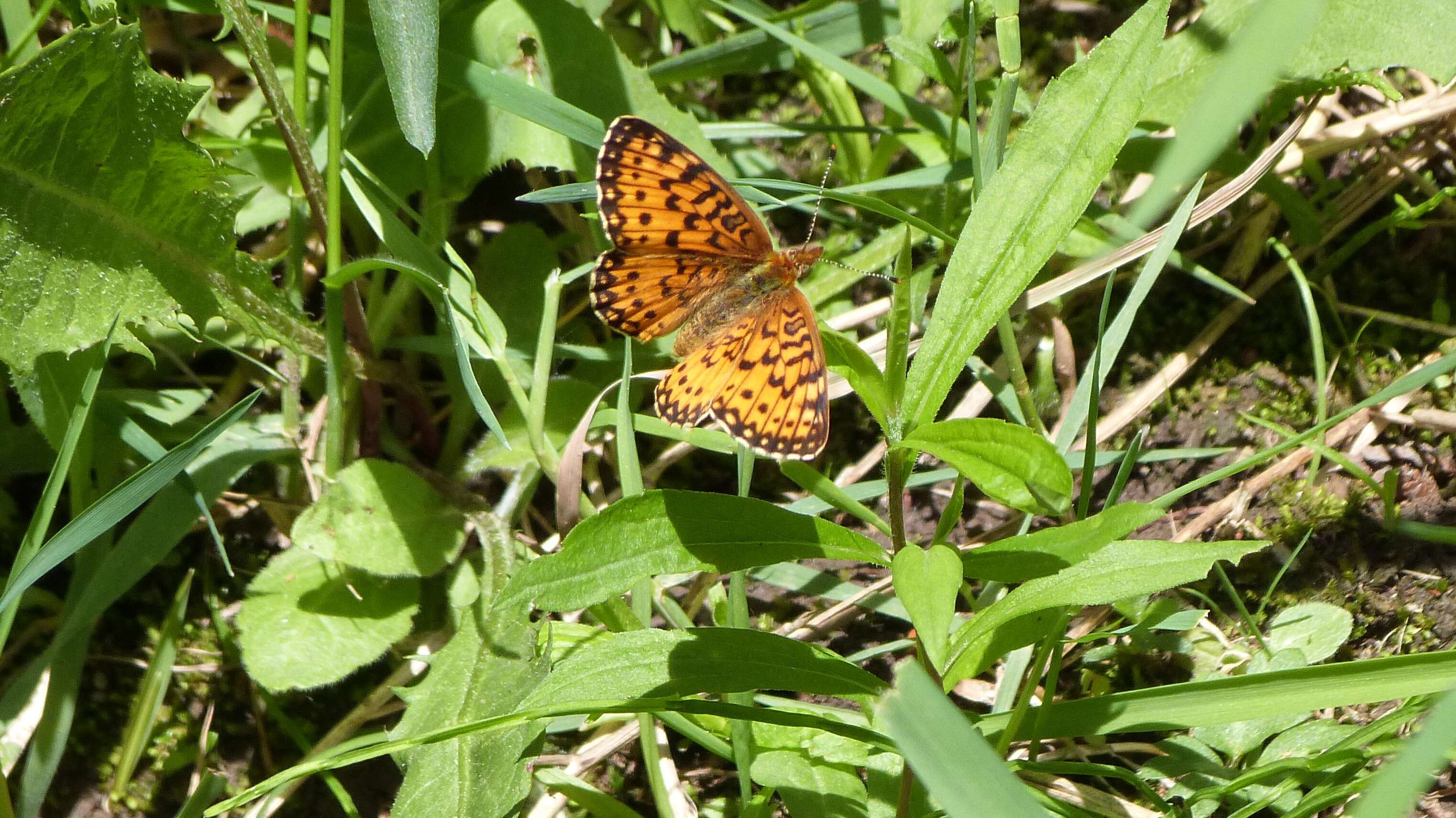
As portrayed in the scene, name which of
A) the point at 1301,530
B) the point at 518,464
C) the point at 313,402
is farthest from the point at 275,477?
the point at 1301,530

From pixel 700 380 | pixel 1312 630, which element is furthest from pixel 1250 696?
pixel 700 380

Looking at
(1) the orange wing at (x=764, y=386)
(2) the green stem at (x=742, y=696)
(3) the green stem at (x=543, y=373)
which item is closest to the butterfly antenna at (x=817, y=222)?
(1) the orange wing at (x=764, y=386)

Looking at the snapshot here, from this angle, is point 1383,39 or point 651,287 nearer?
point 1383,39

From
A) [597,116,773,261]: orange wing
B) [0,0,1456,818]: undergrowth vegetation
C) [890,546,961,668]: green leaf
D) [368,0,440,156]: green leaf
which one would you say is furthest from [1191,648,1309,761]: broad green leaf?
[368,0,440,156]: green leaf

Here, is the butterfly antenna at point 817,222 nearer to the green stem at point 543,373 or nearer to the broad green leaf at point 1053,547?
the green stem at point 543,373

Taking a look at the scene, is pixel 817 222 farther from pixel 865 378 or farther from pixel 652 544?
pixel 652 544

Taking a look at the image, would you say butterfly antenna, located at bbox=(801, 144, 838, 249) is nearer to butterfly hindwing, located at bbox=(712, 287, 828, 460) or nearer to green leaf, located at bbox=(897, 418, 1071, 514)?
butterfly hindwing, located at bbox=(712, 287, 828, 460)
